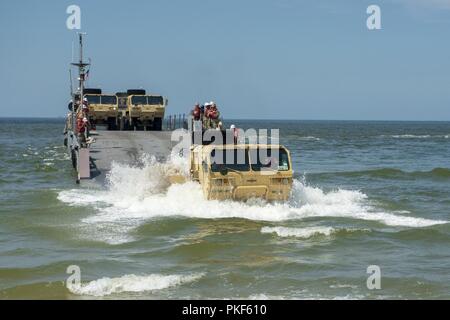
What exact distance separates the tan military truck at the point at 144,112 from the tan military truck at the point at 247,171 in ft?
64.6

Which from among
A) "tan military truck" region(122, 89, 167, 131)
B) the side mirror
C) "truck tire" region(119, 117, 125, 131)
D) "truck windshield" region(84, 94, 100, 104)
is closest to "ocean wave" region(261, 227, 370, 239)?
the side mirror

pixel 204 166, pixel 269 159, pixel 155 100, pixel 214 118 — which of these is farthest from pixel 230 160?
pixel 155 100

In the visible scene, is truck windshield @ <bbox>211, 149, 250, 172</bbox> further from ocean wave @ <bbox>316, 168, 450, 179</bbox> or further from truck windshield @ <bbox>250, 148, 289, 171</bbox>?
ocean wave @ <bbox>316, 168, 450, 179</bbox>

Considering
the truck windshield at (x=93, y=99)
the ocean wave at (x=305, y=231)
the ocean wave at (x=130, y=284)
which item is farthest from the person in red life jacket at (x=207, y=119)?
the truck windshield at (x=93, y=99)

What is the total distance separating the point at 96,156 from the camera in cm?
2288

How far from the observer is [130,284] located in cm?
999

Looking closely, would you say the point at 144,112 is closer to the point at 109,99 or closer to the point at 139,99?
the point at 139,99

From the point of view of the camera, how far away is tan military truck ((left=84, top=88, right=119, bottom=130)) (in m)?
35.1

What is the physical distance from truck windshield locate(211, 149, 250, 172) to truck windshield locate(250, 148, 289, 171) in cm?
17

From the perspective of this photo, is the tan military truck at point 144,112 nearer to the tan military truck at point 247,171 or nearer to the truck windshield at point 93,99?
the truck windshield at point 93,99

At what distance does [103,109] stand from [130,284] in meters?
25.9

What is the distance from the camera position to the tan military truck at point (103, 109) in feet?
115

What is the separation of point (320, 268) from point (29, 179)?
16.3m

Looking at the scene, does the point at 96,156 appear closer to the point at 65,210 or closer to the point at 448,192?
the point at 65,210
